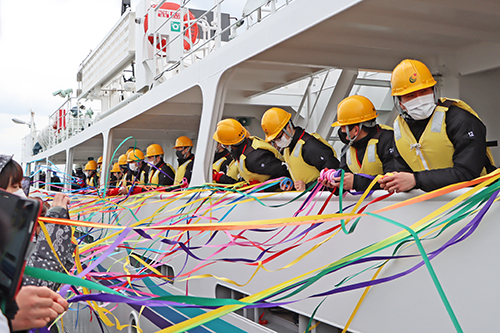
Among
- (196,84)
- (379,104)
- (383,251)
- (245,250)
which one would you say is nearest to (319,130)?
(379,104)

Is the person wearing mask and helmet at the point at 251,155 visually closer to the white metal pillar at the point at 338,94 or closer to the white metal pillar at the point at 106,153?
the white metal pillar at the point at 338,94

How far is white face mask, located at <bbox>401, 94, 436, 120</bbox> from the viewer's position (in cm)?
227

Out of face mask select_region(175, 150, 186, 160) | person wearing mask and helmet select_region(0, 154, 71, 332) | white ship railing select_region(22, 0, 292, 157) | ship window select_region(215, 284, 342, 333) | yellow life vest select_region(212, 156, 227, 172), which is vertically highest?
white ship railing select_region(22, 0, 292, 157)

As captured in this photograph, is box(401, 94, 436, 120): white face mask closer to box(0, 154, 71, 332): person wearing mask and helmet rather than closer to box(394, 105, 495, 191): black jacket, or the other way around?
box(394, 105, 495, 191): black jacket

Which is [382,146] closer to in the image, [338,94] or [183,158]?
[338,94]

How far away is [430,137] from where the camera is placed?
2.29m

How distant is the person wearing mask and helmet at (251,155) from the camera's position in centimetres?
406

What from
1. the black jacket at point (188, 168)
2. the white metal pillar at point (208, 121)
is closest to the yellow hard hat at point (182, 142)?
the black jacket at point (188, 168)

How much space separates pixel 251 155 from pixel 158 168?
3.02 m

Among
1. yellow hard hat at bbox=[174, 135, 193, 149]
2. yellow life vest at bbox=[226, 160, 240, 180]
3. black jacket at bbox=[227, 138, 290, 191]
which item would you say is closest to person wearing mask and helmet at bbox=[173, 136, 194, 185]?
yellow hard hat at bbox=[174, 135, 193, 149]

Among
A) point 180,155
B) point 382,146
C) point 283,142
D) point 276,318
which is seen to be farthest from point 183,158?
point 382,146

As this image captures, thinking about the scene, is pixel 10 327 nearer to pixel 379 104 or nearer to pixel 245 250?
pixel 245 250

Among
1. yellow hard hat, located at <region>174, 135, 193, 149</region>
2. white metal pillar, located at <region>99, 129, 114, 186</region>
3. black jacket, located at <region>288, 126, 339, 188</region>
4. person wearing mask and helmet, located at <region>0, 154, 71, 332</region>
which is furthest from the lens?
white metal pillar, located at <region>99, 129, 114, 186</region>

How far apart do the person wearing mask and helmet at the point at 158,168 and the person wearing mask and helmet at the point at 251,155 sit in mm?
2640
